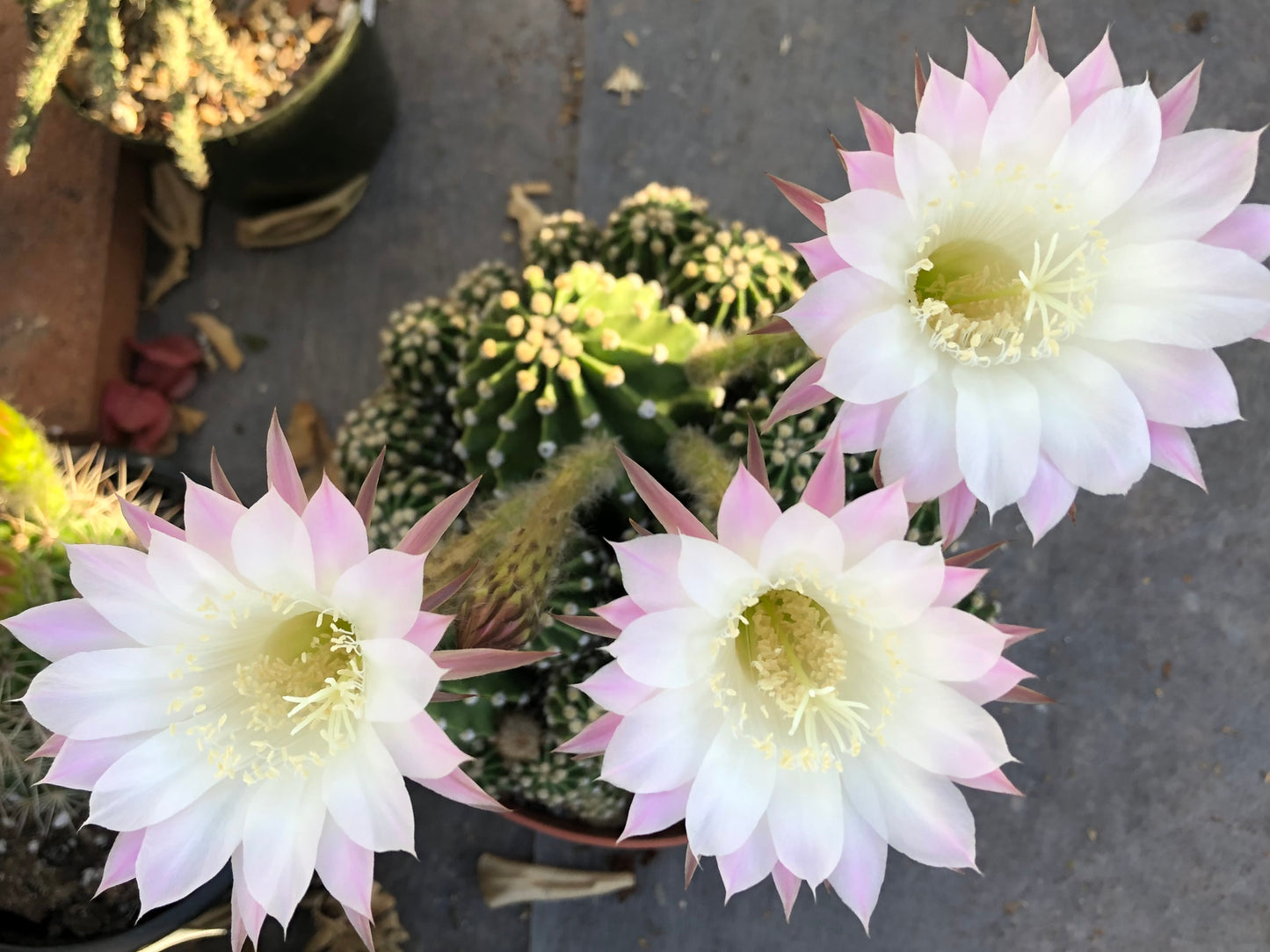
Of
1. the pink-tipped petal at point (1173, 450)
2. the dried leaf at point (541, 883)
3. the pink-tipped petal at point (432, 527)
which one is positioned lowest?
the dried leaf at point (541, 883)

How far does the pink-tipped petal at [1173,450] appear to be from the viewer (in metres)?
0.60

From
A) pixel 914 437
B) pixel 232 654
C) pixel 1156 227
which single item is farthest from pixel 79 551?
pixel 1156 227

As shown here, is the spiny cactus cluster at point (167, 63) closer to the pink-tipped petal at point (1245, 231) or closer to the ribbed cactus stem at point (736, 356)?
the ribbed cactus stem at point (736, 356)

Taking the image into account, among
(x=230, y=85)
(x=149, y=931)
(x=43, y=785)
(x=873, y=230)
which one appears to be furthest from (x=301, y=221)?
(x=873, y=230)

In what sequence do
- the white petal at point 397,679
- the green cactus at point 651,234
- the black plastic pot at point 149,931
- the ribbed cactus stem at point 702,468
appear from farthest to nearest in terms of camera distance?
1. the green cactus at point 651,234
2. the black plastic pot at point 149,931
3. the ribbed cactus stem at point 702,468
4. the white petal at point 397,679

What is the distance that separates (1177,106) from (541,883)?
1084mm

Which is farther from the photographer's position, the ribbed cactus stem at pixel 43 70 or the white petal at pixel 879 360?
the ribbed cactus stem at pixel 43 70

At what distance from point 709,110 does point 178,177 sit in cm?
79

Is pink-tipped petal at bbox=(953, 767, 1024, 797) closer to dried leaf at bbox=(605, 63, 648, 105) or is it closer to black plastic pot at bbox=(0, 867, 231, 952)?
black plastic pot at bbox=(0, 867, 231, 952)

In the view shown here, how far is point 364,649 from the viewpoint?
55 centimetres

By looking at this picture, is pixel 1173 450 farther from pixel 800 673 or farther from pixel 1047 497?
pixel 800 673

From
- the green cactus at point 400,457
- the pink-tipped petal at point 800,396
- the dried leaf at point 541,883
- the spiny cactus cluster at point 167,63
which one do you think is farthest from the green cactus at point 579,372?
the dried leaf at point 541,883

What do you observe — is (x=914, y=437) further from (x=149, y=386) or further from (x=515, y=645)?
(x=149, y=386)

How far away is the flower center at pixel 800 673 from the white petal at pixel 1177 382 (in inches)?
10.2
